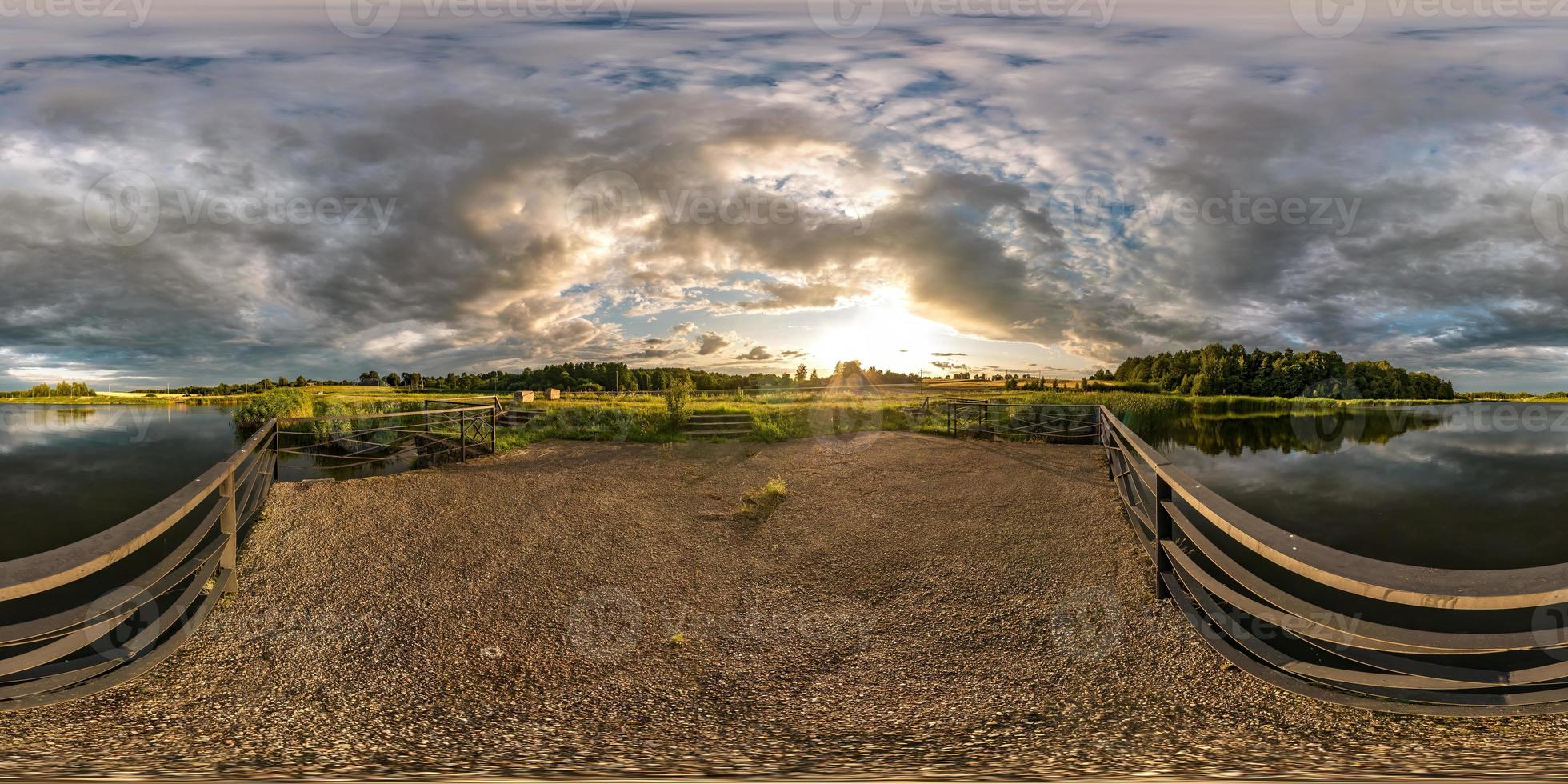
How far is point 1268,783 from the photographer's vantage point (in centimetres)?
224

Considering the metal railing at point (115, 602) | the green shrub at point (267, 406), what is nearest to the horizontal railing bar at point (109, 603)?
the metal railing at point (115, 602)

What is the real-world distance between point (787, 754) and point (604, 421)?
17111 mm

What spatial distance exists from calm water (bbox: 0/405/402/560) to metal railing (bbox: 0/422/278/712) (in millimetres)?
493

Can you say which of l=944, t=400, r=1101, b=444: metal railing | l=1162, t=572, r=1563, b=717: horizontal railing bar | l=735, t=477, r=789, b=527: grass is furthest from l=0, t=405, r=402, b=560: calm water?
l=944, t=400, r=1101, b=444: metal railing

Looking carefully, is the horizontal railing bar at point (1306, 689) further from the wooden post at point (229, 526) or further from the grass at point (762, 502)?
the wooden post at point (229, 526)

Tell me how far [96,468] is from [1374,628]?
31.9m

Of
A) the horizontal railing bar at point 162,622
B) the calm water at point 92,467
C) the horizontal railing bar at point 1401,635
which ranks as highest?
the horizontal railing bar at point 1401,635

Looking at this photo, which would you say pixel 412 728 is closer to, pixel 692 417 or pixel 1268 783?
pixel 1268 783

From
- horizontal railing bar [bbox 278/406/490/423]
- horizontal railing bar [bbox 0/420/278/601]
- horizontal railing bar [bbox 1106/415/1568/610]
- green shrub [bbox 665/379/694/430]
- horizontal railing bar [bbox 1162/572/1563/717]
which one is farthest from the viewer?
green shrub [bbox 665/379/694/430]

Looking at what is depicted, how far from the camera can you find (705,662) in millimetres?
3961

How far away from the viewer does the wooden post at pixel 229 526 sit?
4559mm

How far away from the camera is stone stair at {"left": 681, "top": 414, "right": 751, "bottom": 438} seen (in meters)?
17.2

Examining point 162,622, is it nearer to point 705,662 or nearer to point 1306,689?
point 705,662

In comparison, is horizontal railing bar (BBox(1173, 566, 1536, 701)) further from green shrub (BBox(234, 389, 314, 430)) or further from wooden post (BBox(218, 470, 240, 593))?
green shrub (BBox(234, 389, 314, 430))
